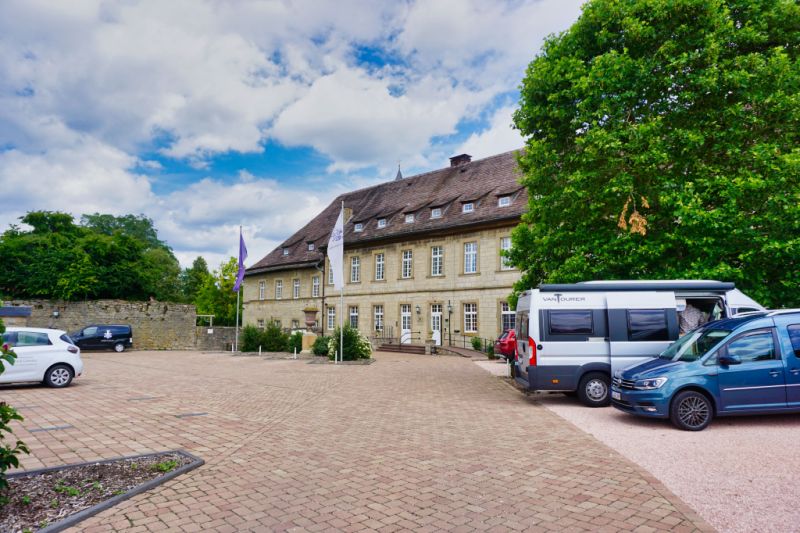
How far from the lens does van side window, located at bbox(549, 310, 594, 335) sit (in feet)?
36.8

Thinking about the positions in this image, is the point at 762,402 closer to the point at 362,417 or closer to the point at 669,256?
the point at 669,256

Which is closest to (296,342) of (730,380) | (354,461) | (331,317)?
(331,317)

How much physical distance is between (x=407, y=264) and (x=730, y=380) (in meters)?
27.8

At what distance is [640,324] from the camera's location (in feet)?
36.8

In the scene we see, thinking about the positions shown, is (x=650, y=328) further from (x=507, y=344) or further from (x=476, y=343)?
(x=476, y=343)

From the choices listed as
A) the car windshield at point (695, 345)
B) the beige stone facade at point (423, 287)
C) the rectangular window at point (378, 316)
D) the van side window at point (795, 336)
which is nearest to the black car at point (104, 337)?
the beige stone facade at point (423, 287)

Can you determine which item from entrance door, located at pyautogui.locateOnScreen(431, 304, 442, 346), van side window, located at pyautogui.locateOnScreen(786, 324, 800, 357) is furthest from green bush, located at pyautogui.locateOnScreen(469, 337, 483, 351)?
van side window, located at pyautogui.locateOnScreen(786, 324, 800, 357)

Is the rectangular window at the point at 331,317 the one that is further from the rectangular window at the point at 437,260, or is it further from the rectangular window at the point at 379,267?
the rectangular window at the point at 437,260

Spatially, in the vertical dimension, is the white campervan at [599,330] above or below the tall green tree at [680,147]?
below

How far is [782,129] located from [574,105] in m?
4.48

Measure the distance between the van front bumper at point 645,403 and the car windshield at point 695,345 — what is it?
0.88 metres

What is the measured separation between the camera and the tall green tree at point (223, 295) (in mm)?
57966

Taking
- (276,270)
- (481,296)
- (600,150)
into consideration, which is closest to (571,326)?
(600,150)

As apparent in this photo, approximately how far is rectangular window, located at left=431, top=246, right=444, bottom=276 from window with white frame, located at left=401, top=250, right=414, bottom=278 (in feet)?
6.39
